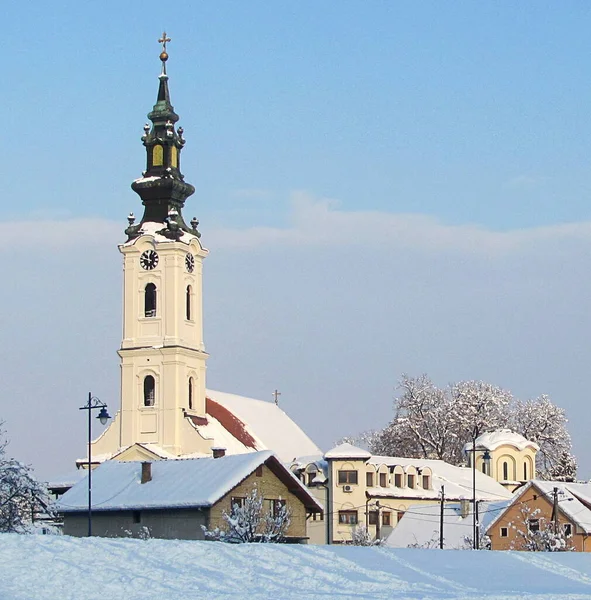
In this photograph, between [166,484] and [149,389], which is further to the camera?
[149,389]

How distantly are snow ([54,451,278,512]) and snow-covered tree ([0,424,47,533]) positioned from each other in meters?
4.47

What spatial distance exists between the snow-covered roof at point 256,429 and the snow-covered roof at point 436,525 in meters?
11.0

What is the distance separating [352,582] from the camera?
111 feet

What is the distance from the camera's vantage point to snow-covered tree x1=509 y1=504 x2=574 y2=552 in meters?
66.1

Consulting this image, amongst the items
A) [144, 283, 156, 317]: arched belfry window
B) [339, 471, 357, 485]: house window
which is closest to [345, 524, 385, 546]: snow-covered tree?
[339, 471, 357, 485]: house window

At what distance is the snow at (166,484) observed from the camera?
56.6 metres

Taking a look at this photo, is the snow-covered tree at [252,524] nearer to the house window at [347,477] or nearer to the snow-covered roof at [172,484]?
the snow-covered roof at [172,484]

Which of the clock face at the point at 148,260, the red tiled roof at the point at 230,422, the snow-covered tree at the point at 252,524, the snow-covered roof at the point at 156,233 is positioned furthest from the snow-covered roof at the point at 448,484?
the snow-covered tree at the point at 252,524

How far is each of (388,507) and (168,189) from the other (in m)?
25.5

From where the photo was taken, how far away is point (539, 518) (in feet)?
248

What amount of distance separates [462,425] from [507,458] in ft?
38.6

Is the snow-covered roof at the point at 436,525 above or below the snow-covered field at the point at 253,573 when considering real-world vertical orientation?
below

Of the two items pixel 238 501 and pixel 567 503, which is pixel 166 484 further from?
pixel 567 503

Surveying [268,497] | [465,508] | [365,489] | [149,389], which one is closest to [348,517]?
[365,489]
